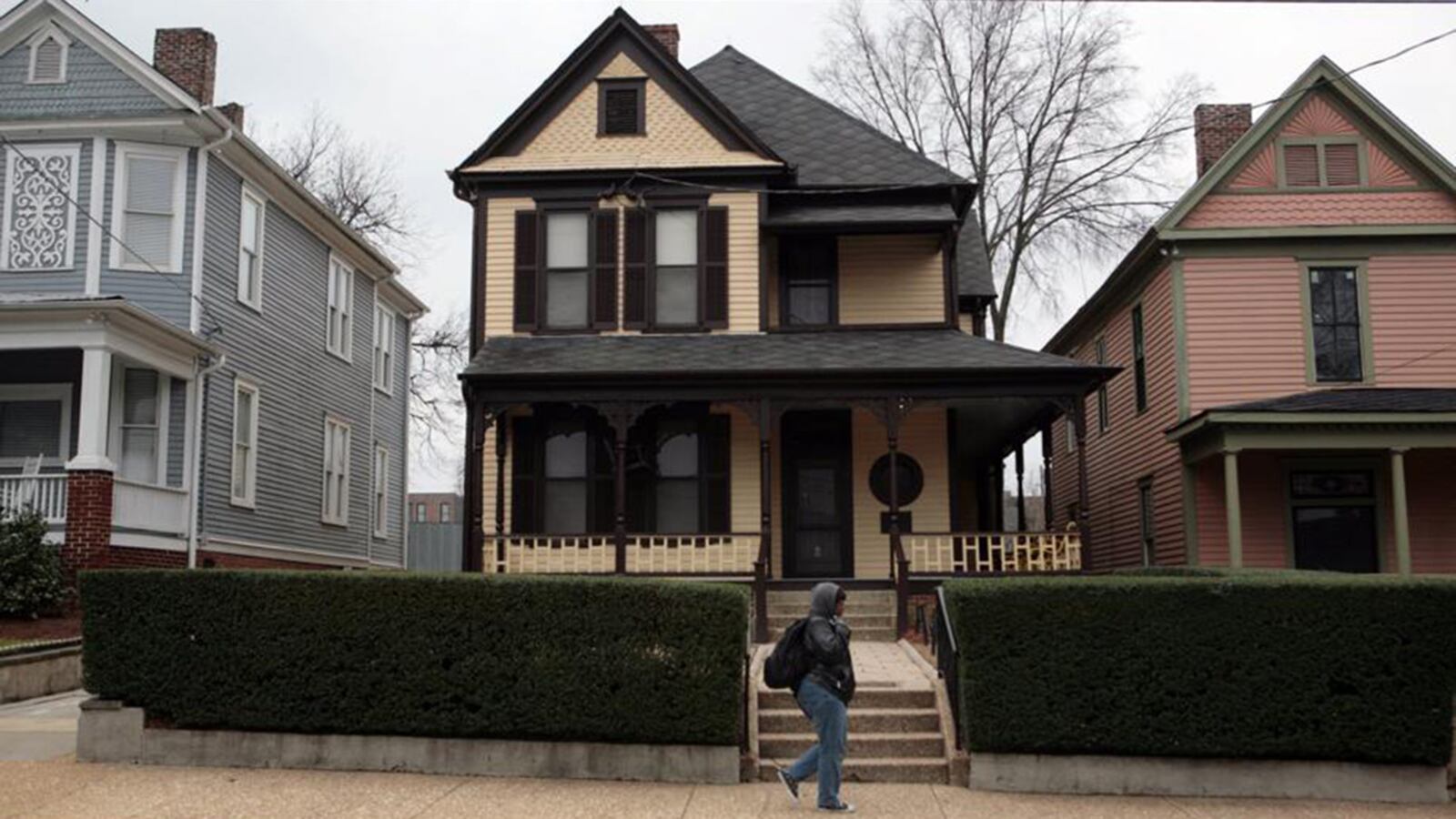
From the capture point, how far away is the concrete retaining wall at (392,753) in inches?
403

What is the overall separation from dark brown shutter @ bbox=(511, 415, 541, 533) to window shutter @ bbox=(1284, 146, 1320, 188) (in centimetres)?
1211

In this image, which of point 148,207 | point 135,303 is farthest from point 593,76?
point 135,303

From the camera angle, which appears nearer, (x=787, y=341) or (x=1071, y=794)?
(x=1071, y=794)

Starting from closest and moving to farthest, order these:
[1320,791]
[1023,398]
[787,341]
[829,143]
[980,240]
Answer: [1320,791], [1023,398], [787,341], [829,143], [980,240]

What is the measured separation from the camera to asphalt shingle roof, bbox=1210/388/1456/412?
18458 millimetres

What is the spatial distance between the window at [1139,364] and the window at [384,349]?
15.8m

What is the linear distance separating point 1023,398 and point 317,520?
45.3ft

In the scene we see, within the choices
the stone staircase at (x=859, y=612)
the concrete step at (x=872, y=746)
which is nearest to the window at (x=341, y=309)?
the stone staircase at (x=859, y=612)

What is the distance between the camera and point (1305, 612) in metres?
10.2

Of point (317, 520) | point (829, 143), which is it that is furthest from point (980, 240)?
point (317, 520)

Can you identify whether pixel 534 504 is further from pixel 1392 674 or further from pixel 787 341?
pixel 1392 674

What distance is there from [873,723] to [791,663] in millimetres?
2086

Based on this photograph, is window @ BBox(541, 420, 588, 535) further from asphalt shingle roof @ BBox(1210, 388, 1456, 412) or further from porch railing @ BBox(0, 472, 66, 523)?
asphalt shingle roof @ BBox(1210, 388, 1456, 412)

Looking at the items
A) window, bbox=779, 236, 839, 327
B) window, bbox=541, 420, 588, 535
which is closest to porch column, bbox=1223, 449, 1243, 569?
window, bbox=779, 236, 839, 327
